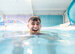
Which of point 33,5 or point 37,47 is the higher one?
point 33,5

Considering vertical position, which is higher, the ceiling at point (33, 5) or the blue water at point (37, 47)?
the ceiling at point (33, 5)

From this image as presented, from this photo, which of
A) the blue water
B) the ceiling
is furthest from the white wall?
the blue water

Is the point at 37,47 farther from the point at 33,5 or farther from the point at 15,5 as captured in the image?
the point at 15,5

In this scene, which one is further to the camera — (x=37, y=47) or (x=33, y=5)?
(x=33, y=5)

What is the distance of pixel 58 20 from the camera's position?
8180 millimetres

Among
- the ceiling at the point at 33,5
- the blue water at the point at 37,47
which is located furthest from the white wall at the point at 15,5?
the blue water at the point at 37,47

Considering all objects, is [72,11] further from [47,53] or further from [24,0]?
[24,0]

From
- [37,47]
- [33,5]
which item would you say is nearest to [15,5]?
[33,5]

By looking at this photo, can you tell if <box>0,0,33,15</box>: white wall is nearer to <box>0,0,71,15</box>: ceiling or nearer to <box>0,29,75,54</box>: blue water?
<box>0,0,71,15</box>: ceiling

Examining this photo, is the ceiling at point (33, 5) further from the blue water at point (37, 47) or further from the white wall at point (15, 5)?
the blue water at point (37, 47)

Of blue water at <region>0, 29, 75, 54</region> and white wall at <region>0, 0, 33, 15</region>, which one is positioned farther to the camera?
white wall at <region>0, 0, 33, 15</region>

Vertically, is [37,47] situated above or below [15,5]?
below

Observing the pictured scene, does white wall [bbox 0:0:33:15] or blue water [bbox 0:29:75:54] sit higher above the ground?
white wall [bbox 0:0:33:15]

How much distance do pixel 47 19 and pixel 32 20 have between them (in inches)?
268
